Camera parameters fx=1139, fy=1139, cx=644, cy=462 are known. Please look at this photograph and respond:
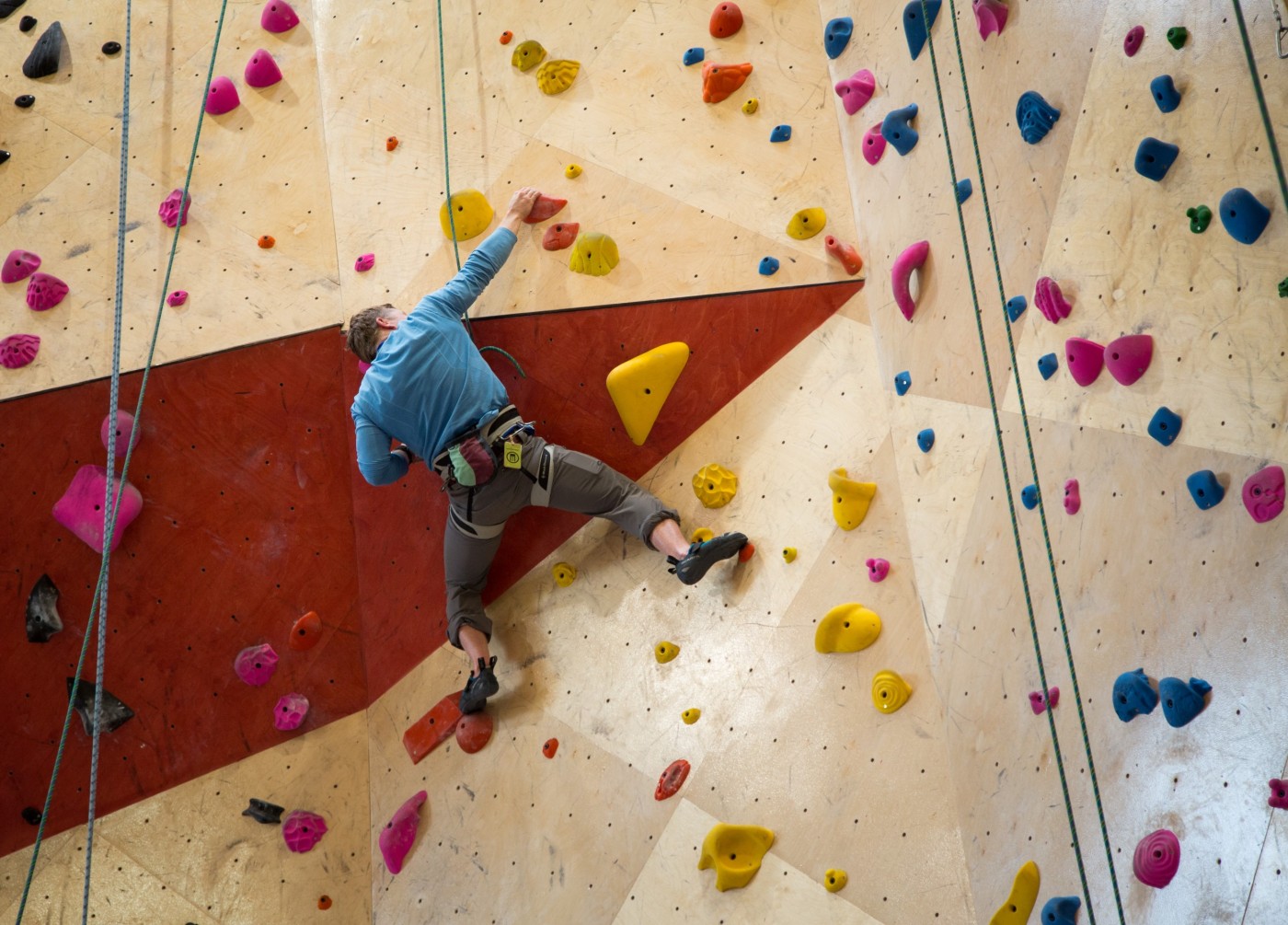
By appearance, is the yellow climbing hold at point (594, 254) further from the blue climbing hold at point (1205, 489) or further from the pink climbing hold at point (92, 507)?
the blue climbing hold at point (1205, 489)

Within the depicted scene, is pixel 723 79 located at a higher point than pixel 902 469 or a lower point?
higher

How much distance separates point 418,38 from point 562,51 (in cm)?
51

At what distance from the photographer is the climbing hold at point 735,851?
2666 mm

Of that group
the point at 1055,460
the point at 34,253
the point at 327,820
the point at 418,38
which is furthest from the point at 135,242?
the point at 1055,460

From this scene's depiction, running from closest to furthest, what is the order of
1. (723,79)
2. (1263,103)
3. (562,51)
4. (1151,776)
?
(1263,103) → (1151,776) → (723,79) → (562,51)

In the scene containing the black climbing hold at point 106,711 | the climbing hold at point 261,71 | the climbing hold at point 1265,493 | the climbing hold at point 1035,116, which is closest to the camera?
the climbing hold at point 1265,493

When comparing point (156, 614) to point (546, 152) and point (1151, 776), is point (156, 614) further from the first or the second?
point (1151, 776)

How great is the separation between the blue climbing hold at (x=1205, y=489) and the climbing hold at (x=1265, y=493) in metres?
0.06

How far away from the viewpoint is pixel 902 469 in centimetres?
280

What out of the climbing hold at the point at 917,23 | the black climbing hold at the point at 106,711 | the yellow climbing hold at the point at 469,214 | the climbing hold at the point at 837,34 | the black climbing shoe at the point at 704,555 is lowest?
the black climbing hold at the point at 106,711

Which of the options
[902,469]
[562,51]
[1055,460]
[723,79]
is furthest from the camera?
[562,51]

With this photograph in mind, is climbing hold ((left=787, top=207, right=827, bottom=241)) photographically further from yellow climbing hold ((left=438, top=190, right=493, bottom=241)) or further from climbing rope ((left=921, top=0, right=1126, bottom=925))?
yellow climbing hold ((left=438, top=190, right=493, bottom=241))

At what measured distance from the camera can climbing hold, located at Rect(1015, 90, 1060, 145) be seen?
7.91 ft

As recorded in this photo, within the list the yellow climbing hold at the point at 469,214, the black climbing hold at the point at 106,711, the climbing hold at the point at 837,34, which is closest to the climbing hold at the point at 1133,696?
the climbing hold at the point at 837,34
